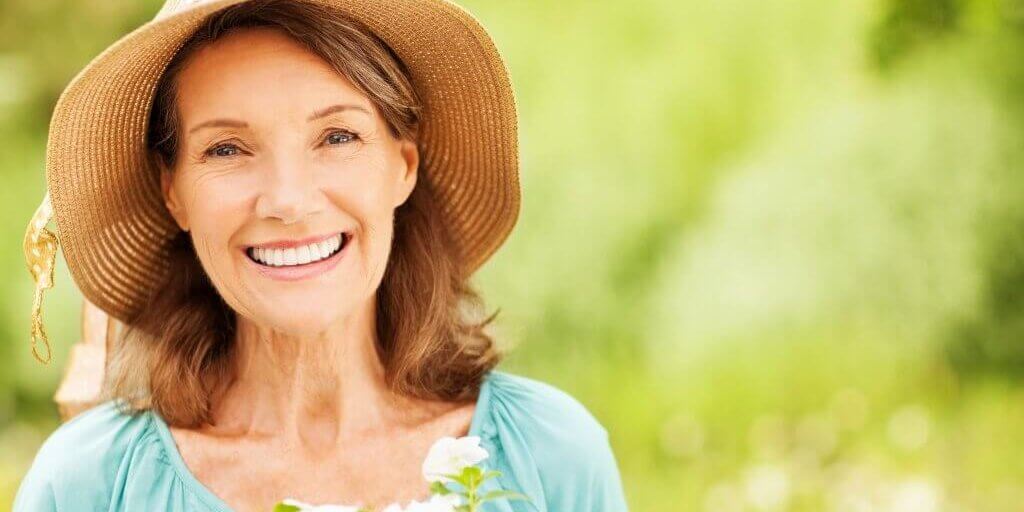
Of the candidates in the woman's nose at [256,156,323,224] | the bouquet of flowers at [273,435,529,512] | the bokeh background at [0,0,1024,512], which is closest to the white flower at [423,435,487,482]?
the bouquet of flowers at [273,435,529,512]

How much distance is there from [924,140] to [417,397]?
2.71 metres

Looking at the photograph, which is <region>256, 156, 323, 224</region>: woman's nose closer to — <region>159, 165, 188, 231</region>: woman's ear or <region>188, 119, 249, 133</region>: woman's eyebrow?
<region>188, 119, 249, 133</region>: woman's eyebrow

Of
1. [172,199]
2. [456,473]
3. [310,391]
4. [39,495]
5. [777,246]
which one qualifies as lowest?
[777,246]

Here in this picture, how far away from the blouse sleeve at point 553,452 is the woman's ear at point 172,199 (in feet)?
1.75

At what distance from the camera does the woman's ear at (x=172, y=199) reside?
2.01 m

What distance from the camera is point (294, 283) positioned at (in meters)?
1.87

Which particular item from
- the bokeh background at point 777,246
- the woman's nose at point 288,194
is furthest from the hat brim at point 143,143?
the bokeh background at point 777,246

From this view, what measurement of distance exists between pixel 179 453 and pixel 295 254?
0.39m

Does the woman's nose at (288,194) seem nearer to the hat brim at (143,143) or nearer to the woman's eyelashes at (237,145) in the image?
the woman's eyelashes at (237,145)

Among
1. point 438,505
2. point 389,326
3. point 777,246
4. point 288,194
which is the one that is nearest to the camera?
point 438,505

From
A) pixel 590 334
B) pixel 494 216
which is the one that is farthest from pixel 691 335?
pixel 494 216

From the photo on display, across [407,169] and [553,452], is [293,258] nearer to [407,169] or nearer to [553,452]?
[407,169]

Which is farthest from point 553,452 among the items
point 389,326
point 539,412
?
point 389,326

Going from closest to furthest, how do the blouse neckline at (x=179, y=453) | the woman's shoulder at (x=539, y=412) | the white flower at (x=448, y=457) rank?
the white flower at (x=448, y=457)
the blouse neckline at (x=179, y=453)
the woman's shoulder at (x=539, y=412)
